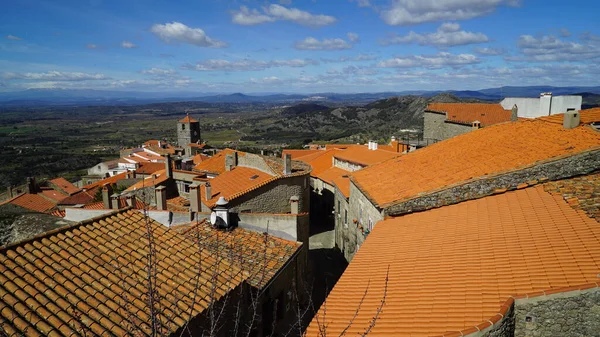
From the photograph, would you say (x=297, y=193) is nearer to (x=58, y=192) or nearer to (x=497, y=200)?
(x=497, y=200)

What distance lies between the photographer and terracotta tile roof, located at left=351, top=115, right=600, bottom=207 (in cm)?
1299

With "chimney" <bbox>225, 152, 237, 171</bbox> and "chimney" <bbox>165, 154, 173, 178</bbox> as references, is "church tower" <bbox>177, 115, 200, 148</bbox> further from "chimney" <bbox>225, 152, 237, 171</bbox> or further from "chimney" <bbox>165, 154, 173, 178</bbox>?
"chimney" <bbox>165, 154, 173, 178</bbox>

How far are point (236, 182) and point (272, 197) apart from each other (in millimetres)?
3144

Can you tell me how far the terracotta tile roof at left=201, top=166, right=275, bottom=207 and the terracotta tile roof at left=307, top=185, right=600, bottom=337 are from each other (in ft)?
33.5

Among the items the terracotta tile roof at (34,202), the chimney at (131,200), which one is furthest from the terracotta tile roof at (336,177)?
the terracotta tile roof at (34,202)

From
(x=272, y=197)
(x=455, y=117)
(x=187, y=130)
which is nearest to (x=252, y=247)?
(x=272, y=197)

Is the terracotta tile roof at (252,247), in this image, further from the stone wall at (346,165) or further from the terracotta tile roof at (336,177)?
the stone wall at (346,165)

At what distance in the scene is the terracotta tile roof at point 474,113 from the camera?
3509 cm

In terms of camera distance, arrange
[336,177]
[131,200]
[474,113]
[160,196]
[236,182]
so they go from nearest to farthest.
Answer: [160,196] < [131,200] < [236,182] < [336,177] < [474,113]

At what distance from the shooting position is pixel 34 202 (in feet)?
116

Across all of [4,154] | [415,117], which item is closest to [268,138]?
[415,117]

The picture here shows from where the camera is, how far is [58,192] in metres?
41.2

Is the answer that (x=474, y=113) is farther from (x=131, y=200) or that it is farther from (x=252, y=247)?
(x=252, y=247)

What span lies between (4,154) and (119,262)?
476 ft
